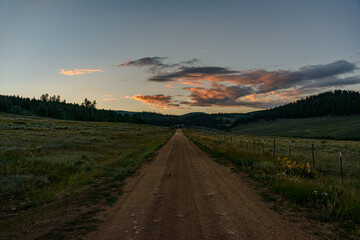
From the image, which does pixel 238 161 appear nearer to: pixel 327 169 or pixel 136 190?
pixel 327 169

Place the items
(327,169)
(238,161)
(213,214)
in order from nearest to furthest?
(213,214) < (327,169) < (238,161)

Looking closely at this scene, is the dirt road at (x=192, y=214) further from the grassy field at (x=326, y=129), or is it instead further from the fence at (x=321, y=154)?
the grassy field at (x=326, y=129)

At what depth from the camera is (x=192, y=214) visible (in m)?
5.95

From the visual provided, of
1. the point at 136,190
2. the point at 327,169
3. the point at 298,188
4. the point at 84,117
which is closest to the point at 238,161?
the point at 327,169

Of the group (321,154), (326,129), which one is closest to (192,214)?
(321,154)

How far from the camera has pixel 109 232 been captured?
16.0ft

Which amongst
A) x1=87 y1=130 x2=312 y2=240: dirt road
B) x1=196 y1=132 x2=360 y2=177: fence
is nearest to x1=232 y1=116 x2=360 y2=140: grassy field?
x1=196 y1=132 x2=360 y2=177: fence

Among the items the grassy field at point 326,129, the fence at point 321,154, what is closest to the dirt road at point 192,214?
the fence at point 321,154

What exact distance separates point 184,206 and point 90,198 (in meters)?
3.72

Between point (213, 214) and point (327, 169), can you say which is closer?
point (213, 214)

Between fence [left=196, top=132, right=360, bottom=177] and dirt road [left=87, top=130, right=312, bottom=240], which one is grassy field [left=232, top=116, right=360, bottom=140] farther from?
dirt road [left=87, top=130, right=312, bottom=240]

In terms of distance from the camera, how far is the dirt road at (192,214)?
4773 millimetres

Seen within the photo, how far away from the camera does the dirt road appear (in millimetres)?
4773

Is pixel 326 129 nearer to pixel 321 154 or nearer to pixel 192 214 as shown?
pixel 321 154
